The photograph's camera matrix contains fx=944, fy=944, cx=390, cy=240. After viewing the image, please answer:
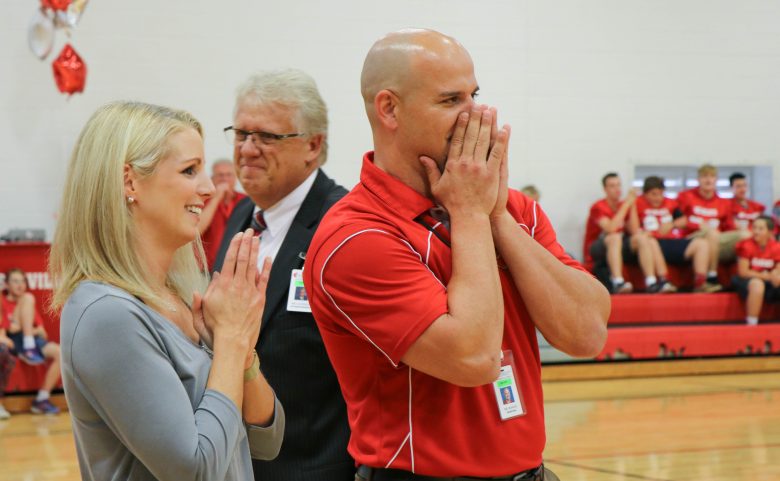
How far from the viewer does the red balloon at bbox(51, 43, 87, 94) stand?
8.72 metres

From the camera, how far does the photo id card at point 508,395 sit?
6.10 ft

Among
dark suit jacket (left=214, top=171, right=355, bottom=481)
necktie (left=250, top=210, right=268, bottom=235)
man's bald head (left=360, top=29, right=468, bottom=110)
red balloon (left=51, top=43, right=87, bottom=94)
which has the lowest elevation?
dark suit jacket (left=214, top=171, right=355, bottom=481)

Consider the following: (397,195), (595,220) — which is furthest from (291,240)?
(595,220)

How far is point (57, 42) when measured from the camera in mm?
8922

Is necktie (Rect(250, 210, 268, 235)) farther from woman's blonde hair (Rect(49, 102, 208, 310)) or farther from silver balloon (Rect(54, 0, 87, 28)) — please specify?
silver balloon (Rect(54, 0, 87, 28))

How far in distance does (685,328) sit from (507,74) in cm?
342

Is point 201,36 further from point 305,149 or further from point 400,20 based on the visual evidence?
point 305,149

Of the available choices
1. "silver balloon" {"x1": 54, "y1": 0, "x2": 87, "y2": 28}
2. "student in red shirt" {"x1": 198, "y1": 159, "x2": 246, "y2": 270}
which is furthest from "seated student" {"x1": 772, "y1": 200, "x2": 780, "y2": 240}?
"silver balloon" {"x1": 54, "y1": 0, "x2": 87, "y2": 28}

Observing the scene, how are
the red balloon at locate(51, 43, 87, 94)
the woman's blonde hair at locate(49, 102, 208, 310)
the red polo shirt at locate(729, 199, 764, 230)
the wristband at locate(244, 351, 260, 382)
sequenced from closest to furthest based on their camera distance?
the woman's blonde hair at locate(49, 102, 208, 310)
the wristband at locate(244, 351, 260, 382)
the red balloon at locate(51, 43, 87, 94)
the red polo shirt at locate(729, 199, 764, 230)

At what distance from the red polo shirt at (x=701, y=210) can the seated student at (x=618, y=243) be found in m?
0.83

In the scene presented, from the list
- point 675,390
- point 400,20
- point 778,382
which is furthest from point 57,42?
point 778,382

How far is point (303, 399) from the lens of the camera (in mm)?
2451

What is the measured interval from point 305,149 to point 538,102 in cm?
847

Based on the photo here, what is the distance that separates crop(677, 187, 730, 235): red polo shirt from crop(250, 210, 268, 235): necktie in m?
8.95
